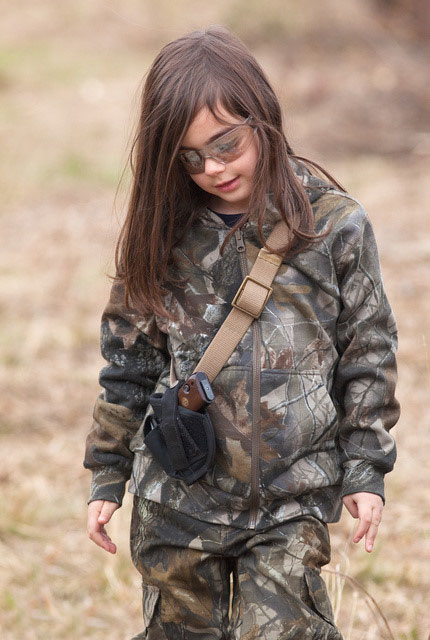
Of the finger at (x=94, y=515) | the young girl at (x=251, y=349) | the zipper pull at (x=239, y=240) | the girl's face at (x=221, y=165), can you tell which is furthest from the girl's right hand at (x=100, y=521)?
the girl's face at (x=221, y=165)

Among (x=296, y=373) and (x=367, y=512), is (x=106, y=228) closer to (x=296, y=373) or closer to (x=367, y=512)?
(x=296, y=373)

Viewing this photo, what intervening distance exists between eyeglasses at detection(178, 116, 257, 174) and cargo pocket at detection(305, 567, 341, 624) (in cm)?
101

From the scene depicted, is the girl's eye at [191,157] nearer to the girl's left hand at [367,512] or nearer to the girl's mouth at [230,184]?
the girl's mouth at [230,184]

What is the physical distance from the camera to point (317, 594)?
231 centimetres

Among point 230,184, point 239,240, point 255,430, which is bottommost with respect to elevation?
point 255,430

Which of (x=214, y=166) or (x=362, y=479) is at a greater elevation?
(x=214, y=166)

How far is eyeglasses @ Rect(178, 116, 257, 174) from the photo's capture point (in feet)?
7.43

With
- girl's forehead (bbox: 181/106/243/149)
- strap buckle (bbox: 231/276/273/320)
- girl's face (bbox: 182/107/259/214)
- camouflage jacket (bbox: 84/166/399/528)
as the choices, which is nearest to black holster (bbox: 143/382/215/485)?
camouflage jacket (bbox: 84/166/399/528)

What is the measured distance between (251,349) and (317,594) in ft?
2.01

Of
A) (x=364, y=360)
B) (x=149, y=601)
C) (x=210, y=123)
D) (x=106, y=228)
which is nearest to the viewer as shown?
(x=210, y=123)

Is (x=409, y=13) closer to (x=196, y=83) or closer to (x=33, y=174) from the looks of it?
(x=33, y=174)

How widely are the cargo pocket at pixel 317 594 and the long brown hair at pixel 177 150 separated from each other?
75 cm

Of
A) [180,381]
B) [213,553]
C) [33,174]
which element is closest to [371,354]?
[180,381]

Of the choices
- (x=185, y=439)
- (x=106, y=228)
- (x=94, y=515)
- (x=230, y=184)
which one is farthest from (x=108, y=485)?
(x=106, y=228)
